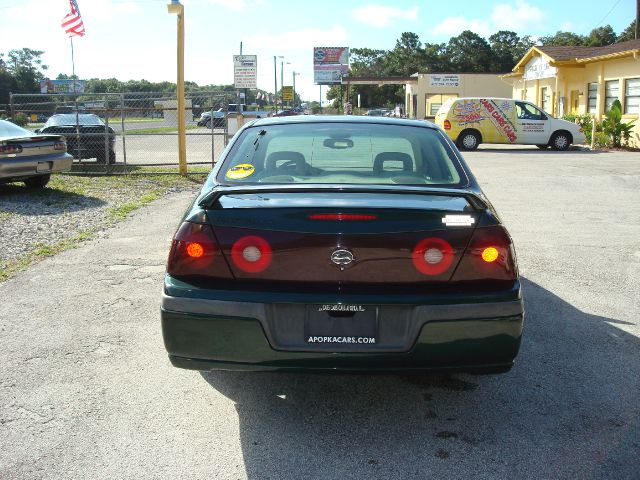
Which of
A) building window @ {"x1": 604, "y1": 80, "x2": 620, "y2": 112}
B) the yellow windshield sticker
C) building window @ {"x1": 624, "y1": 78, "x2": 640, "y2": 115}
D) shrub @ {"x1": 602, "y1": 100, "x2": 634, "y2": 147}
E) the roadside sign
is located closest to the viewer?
the yellow windshield sticker

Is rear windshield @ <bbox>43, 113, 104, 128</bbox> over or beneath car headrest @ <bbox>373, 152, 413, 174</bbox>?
over

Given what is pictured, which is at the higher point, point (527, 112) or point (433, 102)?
point (433, 102)

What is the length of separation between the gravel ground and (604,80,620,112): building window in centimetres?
1777

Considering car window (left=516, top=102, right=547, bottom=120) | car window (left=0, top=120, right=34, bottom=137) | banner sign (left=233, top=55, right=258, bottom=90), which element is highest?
banner sign (left=233, top=55, right=258, bottom=90)

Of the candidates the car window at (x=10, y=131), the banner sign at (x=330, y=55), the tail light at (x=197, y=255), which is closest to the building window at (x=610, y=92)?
the car window at (x=10, y=131)

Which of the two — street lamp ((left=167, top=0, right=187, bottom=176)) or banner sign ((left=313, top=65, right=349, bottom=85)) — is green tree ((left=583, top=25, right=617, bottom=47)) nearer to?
banner sign ((left=313, top=65, right=349, bottom=85))

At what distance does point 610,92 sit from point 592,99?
2.07 m

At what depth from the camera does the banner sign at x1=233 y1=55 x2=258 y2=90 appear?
22844mm

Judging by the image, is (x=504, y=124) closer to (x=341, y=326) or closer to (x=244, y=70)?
(x=244, y=70)

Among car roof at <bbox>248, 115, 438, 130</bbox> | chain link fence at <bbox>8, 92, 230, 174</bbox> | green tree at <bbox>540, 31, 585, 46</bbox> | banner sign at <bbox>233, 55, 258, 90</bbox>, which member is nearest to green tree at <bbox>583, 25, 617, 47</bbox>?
green tree at <bbox>540, 31, 585, 46</bbox>

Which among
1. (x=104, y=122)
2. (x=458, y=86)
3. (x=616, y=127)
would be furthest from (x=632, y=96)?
(x=458, y=86)

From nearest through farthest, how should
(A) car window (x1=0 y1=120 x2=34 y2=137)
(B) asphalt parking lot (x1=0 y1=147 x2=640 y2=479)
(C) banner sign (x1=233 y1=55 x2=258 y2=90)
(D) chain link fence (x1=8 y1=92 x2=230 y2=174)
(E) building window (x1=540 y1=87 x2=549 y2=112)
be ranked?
(B) asphalt parking lot (x1=0 y1=147 x2=640 y2=479), (A) car window (x1=0 y1=120 x2=34 y2=137), (D) chain link fence (x1=8 y1=92 x2=230 y2=174), (C) banner sign (x1=233 y1=55 x2=258 y2=90), (E) building window (x1=540 y1=87 x2=549 y2=112)

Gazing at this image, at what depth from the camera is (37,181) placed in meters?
12.4

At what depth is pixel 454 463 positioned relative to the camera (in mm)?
3055
